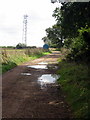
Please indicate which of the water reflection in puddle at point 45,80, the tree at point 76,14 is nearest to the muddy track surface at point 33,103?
the water reflection in puddle at point 45,80

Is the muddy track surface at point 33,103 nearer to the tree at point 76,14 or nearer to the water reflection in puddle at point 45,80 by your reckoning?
the water reflection in puddle at point 45,80

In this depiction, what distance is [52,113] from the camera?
7.07 metres

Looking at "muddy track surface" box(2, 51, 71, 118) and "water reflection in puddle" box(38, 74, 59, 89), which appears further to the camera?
"water reflection in puddle" box(38, 74, 59, 89)

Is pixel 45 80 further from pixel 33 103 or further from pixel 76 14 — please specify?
pixel 76 14

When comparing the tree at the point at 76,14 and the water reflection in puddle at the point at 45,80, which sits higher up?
the tree at the point at 76,14

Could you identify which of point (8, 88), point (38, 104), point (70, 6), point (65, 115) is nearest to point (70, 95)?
point (38, 104)

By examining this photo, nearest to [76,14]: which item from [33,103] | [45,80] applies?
[45,80]

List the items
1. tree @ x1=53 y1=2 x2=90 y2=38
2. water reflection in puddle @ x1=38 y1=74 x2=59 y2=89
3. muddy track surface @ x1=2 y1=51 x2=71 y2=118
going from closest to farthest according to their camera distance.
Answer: muddy track surface @ x1=2 y1=51 x2=71 y2=118 < water reflection in puddle @ x1=38 y1=74 x2=59 y2=89 < tree @ x1=53 y1=2 x2=90 y2=38

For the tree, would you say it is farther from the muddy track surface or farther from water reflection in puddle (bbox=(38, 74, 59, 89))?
the muddy track surface

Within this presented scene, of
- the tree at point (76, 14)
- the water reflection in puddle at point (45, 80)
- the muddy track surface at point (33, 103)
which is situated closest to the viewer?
the muddy track surface at point (33, 103)

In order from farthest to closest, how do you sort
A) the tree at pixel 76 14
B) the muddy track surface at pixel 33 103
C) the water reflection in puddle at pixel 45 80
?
the tree at pixel 76 14 → the water reflection in puddle at pixel 45 80 → the muddy track surface at pixel 33 103

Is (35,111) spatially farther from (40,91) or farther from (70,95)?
(40,91)

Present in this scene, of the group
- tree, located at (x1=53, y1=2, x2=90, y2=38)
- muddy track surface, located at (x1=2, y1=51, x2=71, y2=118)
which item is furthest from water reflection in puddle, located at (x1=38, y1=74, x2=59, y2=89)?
tree, located at (x1=53, y1=2, x2=90, y2=38)

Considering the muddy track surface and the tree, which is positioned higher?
the tree
